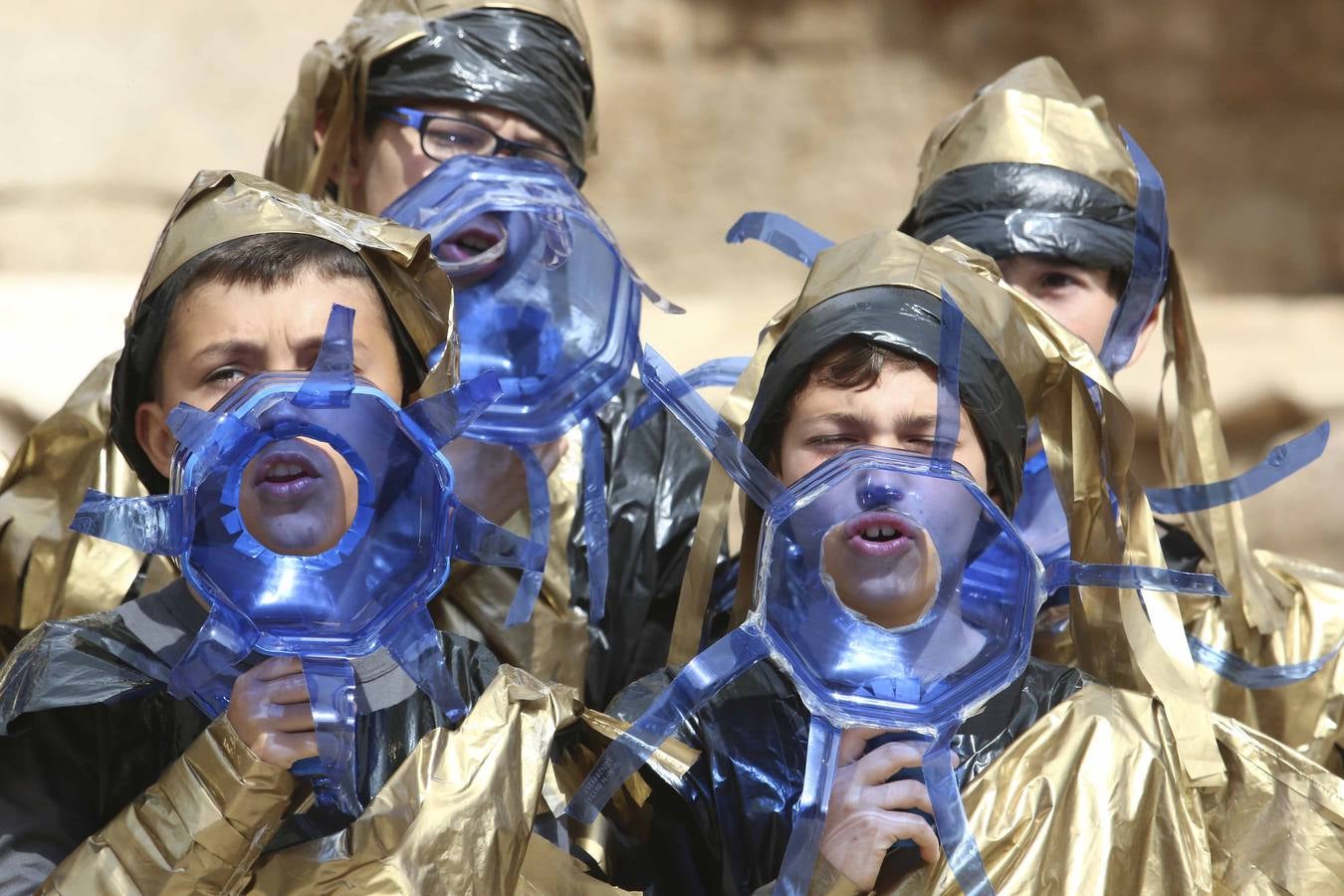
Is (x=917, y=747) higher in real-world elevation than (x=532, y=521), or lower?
lower

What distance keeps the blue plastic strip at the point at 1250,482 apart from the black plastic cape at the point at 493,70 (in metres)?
0.90

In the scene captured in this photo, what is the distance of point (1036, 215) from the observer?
234 cm

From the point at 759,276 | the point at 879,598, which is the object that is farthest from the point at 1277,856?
the point at 759,276

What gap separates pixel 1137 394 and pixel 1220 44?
3.22 feet

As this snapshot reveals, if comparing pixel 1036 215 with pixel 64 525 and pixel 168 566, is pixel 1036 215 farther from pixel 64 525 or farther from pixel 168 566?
pixel 64 525

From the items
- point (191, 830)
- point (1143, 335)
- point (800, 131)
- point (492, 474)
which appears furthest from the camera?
point (800, 131)

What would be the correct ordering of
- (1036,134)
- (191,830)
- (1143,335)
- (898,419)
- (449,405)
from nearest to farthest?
(191,830)
(449,405)
(898,419)
(1143,335)
(1036,134)

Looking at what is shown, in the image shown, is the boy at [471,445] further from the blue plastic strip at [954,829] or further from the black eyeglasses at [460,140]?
the blue plastic strip at [954,829]

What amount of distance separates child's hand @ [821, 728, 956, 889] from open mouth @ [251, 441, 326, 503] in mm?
527

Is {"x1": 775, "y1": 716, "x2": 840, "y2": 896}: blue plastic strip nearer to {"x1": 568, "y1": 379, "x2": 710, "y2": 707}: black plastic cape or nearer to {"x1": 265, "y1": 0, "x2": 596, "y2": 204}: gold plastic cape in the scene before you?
{"x1": 568, "y1": 379, "x2": 710, "y2": 707}: black plastic cape

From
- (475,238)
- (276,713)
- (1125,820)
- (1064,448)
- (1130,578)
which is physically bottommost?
(1125,820)

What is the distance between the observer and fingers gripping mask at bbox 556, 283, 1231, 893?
1.61 metres

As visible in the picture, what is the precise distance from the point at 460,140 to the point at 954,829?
3.83ft

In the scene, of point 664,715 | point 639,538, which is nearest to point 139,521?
point 664,715
